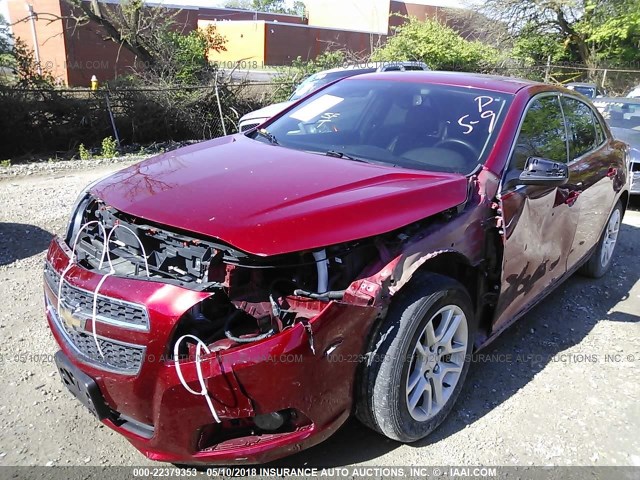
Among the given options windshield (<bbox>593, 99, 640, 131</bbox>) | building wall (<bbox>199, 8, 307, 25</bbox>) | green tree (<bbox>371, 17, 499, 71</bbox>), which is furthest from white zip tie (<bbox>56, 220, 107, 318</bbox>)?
building wall (<bbox>199, 8, 307, 25</bbox>)

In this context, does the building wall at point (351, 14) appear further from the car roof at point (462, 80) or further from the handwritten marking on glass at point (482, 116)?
the handwritten marking on glass at point (482, 116)

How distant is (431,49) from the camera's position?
711 inches

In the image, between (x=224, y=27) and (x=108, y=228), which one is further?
(x=224, y=27)

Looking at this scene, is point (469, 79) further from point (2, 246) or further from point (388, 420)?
point (2, 246)

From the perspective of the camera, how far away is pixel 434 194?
2801 mm

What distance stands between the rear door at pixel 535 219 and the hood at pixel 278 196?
48 cm

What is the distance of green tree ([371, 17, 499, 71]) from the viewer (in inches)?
712

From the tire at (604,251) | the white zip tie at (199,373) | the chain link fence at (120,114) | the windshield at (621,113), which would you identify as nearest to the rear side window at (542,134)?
the tire at (604,251)

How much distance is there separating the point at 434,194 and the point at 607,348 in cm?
221

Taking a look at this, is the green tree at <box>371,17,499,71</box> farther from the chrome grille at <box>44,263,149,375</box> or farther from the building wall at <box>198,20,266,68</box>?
the building wall at <box>198,20,266,68</box>

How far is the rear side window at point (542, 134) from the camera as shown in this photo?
3.43 meters

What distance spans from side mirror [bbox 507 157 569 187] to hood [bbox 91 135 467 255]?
1.39 ft

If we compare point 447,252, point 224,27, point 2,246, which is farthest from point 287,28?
point 447,252

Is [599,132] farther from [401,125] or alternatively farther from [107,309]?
[107,309]
